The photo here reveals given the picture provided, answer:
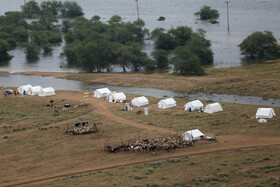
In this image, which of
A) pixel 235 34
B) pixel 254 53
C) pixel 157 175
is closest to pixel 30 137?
pixel 157 175

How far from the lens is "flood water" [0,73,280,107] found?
6487 centimetres

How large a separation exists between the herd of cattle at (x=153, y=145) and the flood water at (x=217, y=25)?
5381 cm

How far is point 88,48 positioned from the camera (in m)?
95.7

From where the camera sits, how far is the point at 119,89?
7862cm

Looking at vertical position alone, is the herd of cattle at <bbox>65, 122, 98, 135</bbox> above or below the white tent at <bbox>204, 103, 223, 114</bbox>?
below

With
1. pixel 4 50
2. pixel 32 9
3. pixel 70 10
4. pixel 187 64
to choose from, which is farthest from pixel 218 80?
pixel 32 9

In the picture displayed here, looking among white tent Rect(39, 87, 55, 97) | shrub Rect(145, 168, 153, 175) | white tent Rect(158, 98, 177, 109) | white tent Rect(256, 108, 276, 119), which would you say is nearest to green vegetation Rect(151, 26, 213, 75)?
white tent Rect(158, 98, 177, 109)

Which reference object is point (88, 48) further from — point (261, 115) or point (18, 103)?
point (261, 115)

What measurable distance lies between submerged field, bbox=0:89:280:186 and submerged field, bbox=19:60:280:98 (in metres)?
10.9

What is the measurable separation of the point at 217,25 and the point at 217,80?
7045cm

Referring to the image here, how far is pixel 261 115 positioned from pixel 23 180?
91.7 ft

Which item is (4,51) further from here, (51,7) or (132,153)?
(132,153)

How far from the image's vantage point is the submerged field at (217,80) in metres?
69.1

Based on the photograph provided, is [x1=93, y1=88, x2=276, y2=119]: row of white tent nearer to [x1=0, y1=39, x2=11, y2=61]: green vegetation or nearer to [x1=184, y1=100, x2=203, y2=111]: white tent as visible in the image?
[x1=184, y1=100, x2=203, y2=111]: white tent
